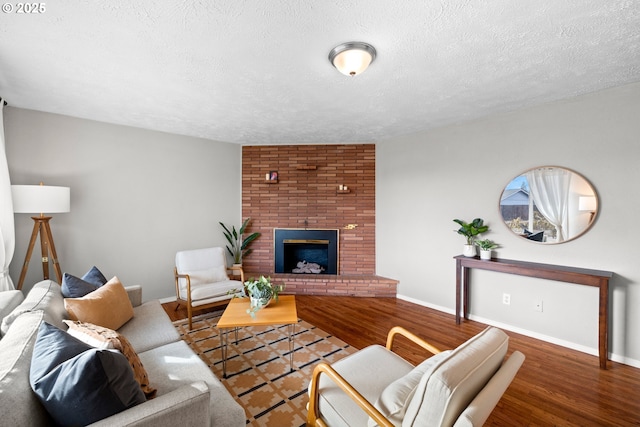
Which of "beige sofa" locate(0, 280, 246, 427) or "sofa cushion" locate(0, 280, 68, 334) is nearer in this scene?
"beige sofa" locate(0, 280, 246, 427)

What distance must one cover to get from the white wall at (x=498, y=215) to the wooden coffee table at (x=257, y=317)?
2174 millimetres

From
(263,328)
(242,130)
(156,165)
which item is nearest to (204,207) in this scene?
(156,165)

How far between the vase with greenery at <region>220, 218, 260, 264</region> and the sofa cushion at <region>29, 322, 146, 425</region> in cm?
332

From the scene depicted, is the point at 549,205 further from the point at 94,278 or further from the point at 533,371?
the point at 94,278

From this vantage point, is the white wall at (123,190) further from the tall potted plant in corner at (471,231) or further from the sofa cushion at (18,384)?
the tall potted plant in corner at (471,231)

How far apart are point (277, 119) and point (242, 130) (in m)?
0.72

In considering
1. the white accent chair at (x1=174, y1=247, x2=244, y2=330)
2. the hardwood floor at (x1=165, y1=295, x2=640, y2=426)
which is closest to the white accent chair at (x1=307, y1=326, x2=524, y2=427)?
the hardwood floor at (x1=165, y1=295, x2=640, y2=426)

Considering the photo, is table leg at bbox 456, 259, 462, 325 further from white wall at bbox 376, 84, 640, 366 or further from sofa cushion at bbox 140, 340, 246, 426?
sofa cushion at bbox 140, 340, 246, 426

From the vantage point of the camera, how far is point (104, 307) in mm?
1900

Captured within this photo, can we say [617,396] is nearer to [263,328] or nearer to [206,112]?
[263,328]

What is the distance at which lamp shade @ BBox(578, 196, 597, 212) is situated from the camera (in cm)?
250

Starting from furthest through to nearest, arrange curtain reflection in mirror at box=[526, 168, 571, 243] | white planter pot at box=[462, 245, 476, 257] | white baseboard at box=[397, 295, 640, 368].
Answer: white planter pot at box=[462, 245, 476, 257], curtain reflection in mirror at box=[526, 168, 571, 243], white baseboard at box=[397, 295, 640, 368]

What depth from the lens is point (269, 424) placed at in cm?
167

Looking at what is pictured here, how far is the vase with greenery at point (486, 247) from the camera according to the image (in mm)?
3053
